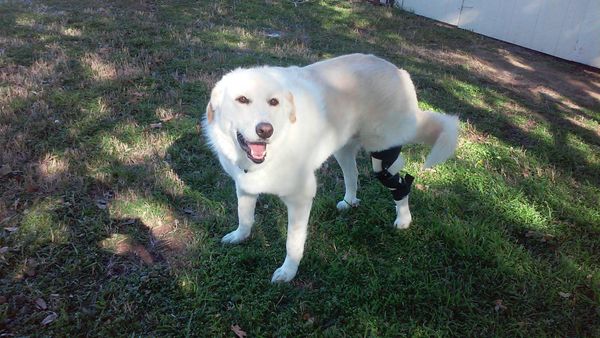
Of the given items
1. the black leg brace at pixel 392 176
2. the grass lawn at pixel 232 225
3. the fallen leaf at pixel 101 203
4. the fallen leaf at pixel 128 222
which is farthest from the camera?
the fallen leaf at pixel 101 203

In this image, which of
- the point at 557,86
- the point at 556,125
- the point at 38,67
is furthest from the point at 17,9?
the point at 557,86

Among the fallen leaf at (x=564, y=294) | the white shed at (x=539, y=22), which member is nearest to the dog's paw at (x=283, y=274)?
the fallen leaf at (x=564, y=294)

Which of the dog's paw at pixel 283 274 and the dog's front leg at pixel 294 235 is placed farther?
the dog's paw at pixel 283 274

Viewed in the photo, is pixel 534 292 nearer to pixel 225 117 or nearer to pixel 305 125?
pixel 305 125

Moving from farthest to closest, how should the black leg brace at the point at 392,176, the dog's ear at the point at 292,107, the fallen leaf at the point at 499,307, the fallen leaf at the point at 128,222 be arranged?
the fallen leaf at the point at 128,222, the black leg brace at the point at 392,176, the fallen leaf at the point at 499,307, the dog's ear at the point at 292,107

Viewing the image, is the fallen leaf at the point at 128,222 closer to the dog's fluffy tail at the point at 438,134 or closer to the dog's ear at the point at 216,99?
the dog's ear at the point at 216,99

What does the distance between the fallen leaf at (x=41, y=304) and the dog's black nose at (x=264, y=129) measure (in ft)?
5.64

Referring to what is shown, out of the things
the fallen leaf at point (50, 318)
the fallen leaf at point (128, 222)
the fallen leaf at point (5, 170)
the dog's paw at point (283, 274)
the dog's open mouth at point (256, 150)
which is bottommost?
the fallen leaf at point (50, 318)

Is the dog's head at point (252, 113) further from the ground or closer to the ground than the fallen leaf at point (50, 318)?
further from the ground

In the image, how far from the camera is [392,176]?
3.40 meters

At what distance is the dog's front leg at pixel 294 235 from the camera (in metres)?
2.85

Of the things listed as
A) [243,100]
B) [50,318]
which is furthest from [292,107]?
[50,318]

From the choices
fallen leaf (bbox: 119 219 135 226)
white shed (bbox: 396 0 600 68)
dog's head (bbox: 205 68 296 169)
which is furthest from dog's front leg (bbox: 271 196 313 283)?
white shed (bbox: 396 0 600 68)

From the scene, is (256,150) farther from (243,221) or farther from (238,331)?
(238,331)
